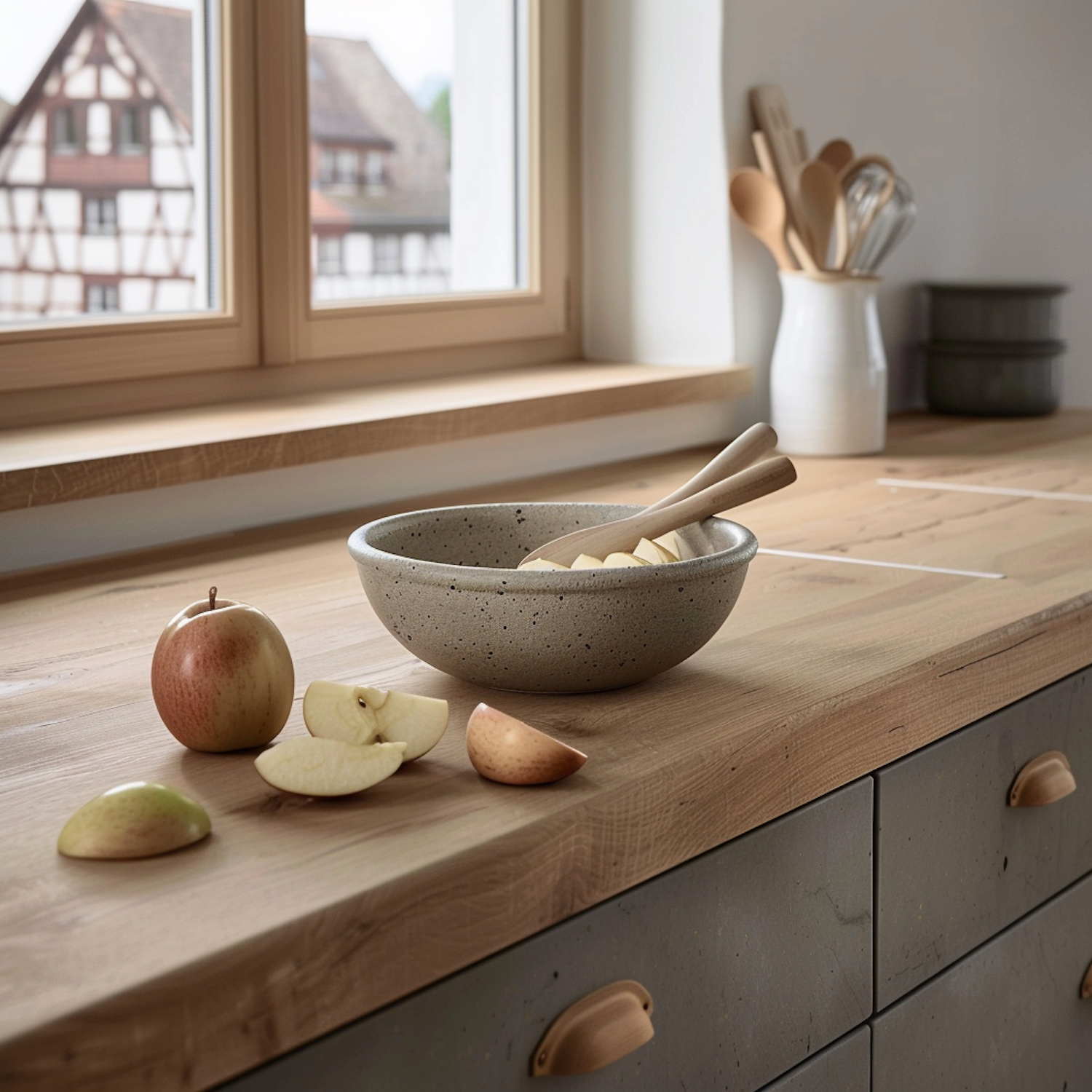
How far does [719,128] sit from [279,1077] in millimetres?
1624

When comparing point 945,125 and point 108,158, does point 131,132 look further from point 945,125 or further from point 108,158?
point 945,125

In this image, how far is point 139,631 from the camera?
3.51ft

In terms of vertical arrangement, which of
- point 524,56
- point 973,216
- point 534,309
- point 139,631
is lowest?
point 139,631

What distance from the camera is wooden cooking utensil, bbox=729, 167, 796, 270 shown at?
6.42 ft

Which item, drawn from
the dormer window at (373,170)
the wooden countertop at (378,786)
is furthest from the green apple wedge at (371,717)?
the dormer window at (373,170)

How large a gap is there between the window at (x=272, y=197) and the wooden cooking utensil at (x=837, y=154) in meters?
0.37

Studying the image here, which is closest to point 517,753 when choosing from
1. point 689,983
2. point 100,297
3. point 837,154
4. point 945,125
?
point 689,983

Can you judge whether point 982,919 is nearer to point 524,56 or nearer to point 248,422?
point 248,422

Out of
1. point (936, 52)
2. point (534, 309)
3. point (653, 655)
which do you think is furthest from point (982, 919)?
A: point (936, 52)

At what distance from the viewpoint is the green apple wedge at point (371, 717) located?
77cm

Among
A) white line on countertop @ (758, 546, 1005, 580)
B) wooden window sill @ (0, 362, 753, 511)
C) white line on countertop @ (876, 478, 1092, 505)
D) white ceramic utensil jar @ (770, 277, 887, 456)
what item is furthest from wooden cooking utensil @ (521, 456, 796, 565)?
white ceramic utensil jar @ (770, 277, 887, 456)

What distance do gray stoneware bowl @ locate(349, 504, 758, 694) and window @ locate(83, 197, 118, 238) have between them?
791mm

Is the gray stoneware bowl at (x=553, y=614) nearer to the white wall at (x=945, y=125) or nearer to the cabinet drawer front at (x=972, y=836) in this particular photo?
the cabinet drawer front at (x=972, y=836)

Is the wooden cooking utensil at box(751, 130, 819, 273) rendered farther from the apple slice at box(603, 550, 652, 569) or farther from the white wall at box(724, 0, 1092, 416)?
the apple slice at box(603, 550, 652, 569)
